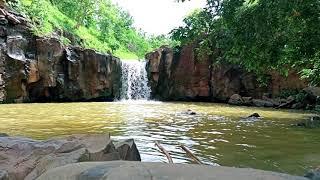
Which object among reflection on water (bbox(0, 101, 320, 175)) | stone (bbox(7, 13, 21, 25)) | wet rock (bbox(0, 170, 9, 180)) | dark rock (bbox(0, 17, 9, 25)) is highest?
stone (bbox(7, 13, 21, 25))

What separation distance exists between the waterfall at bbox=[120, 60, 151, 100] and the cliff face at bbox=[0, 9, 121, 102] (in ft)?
2.23

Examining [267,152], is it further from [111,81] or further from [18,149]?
[111,81]

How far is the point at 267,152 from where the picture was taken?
7703 millimetres

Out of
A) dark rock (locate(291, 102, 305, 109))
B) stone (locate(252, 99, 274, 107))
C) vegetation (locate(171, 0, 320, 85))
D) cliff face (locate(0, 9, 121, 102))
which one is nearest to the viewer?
vegetation (locate(171, 0, 320, 85))


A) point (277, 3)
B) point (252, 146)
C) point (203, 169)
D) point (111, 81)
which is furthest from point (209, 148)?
point (111, 81)

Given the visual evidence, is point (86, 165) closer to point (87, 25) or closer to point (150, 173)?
point (150, 173)

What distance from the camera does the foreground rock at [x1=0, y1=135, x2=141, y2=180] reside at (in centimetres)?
407

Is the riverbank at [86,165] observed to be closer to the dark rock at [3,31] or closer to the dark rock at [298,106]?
the dark rock at [298,106]

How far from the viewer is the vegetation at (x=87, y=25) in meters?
29.0

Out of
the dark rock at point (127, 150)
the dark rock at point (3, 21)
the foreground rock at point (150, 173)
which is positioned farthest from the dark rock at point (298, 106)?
the foreground rock at point (150, 173)

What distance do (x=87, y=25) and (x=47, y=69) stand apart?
25928 millimetres

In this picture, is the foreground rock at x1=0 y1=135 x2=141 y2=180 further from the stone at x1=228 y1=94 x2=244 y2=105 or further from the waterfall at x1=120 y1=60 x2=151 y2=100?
the waterfall at x1=120 y1=60 x2=151 y2=100

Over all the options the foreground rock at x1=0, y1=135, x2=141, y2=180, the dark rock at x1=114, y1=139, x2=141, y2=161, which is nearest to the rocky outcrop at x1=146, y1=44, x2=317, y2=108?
the dark rock at x1=114, y1=139, x2=141, y2=161

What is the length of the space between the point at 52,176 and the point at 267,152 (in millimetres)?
5908
